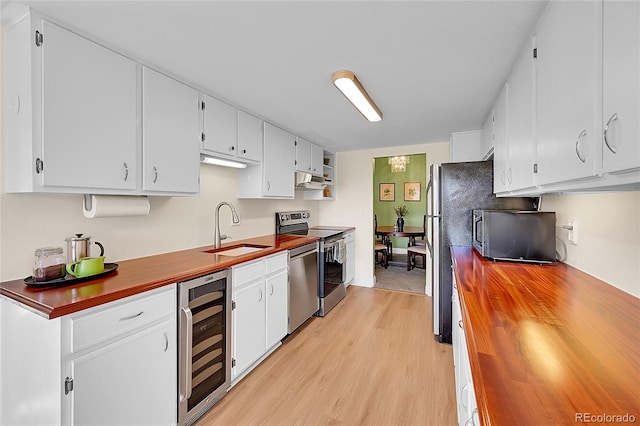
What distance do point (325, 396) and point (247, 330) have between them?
2.43ft

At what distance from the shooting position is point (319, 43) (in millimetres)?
1536

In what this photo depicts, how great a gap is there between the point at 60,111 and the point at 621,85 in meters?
2.17

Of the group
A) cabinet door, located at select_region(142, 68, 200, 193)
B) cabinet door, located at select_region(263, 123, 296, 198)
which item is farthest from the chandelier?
cabinet door, located at select_region(142, 68, 200, 193)

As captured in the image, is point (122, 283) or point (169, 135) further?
point (169, 135)

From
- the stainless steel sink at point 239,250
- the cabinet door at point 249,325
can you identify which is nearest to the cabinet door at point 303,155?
the stainless steel sink at point 239,250

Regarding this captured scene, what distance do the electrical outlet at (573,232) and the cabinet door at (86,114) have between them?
8.74 feet

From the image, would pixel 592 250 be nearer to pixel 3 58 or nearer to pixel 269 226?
pixel 269 226

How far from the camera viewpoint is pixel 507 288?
1393mm

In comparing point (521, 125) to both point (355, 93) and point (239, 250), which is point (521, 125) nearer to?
point (355, 93)

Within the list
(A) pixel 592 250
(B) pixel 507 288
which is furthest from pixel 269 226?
(A) pixel 592 250

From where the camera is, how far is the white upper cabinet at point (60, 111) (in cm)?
132

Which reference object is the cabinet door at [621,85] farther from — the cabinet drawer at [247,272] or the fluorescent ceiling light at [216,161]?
the fluorescent ceiling light at [216,161]

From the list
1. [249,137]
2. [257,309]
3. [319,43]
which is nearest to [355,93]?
[319,43]

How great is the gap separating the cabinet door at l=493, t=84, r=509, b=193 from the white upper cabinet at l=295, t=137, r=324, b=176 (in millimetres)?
2122
